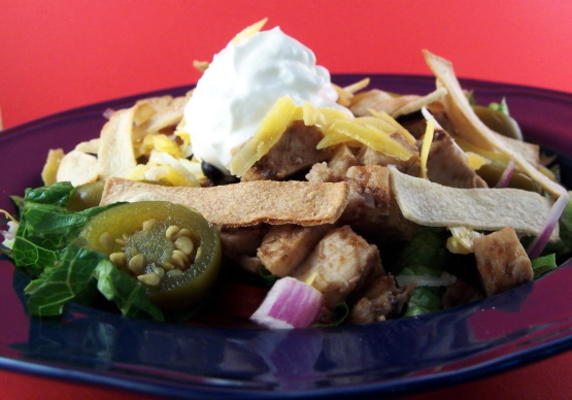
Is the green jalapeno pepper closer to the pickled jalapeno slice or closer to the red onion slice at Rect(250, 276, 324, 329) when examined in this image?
the pickled jalapeno slice

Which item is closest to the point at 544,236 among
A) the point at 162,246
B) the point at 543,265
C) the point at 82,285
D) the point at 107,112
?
the point at 543,265

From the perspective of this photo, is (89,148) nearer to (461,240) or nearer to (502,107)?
(461,240)

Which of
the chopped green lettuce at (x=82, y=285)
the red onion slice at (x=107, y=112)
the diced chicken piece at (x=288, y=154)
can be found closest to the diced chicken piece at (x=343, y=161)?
the diced chicken piece at (x=288, y=154)

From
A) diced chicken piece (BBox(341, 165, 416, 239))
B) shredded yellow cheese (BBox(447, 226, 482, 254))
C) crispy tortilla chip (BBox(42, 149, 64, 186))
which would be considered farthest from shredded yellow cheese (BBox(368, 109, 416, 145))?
crispy tortilla chip (BBox(42, 149, 64, 186))

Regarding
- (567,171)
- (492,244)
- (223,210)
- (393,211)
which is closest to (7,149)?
(223,210)

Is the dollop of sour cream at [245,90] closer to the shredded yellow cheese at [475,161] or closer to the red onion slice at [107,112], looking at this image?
the shredded yellow cheese at [475,161]
